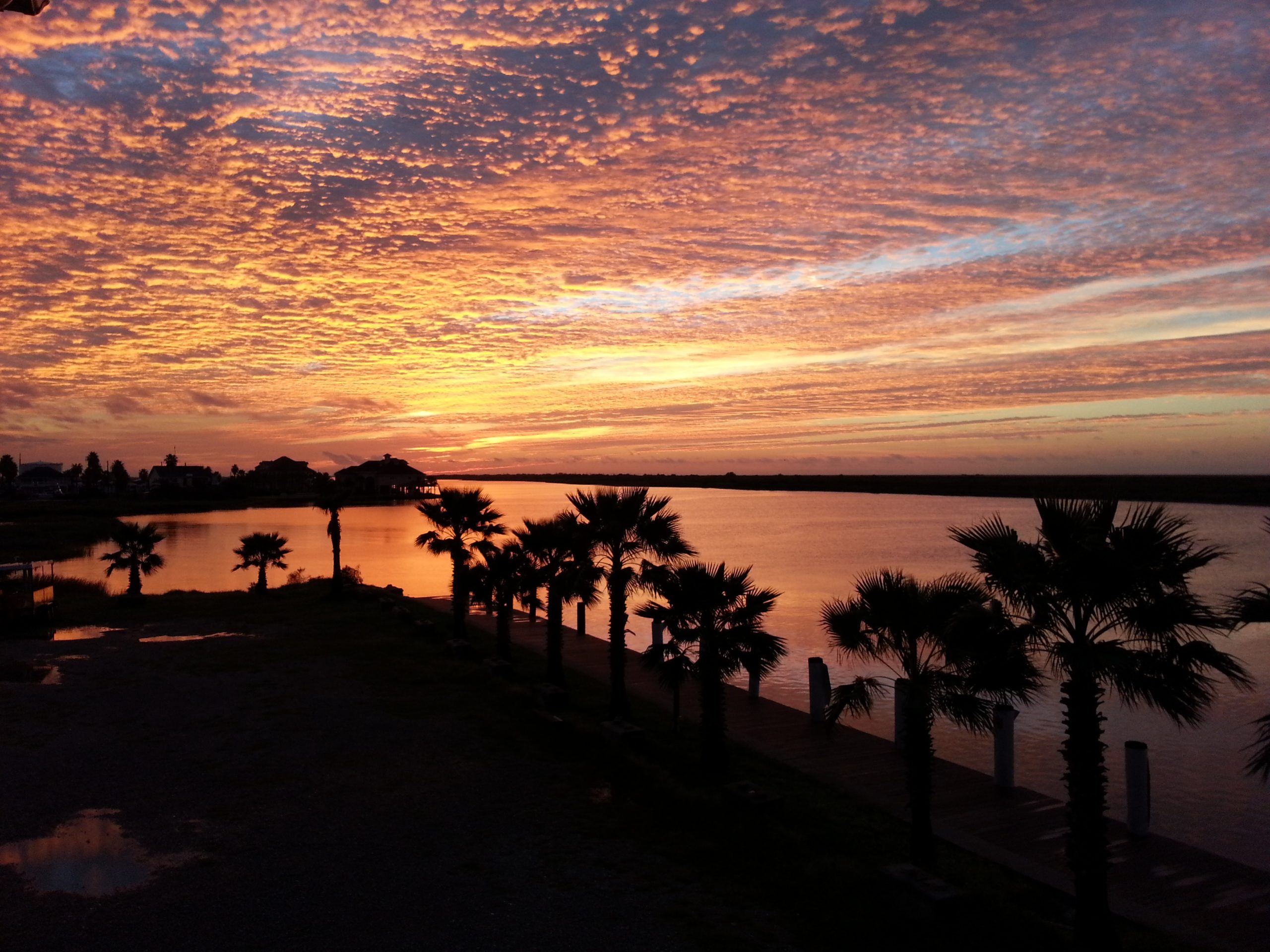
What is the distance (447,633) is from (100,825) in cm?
1670

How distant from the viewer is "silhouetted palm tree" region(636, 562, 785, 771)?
1401 cm

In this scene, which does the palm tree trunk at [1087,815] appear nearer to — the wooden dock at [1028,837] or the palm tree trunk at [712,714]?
the wooden dock at [1028,837]

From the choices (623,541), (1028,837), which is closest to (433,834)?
Result: (623,541)

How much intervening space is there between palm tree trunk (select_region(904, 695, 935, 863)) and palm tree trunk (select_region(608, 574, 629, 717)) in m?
7.22

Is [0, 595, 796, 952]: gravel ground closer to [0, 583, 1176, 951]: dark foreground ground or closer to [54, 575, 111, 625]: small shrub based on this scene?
[0, 583, 1176, 951]: dark foreground ground

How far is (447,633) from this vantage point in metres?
28.1

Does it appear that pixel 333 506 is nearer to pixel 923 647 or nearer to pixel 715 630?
pixel 715 630

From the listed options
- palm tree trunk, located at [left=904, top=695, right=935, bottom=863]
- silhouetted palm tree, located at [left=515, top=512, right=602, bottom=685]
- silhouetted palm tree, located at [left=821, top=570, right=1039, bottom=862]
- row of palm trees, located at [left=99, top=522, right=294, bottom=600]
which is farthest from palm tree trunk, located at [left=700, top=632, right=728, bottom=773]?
row of palm trees, located at [left=99, top=522, right=294, bottom=600]

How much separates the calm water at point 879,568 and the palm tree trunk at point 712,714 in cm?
554

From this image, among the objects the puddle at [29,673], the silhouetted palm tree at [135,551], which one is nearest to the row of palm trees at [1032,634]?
the puddle at [29,673]

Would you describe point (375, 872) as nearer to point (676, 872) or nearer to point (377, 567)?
point (676, 872)

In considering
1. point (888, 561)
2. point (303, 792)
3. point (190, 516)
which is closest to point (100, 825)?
point (303, 792)

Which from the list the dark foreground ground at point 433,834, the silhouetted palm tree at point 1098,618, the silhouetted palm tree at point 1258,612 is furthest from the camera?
the dark foreground ground at point 433,834

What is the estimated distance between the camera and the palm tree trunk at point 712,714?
13.9 m
